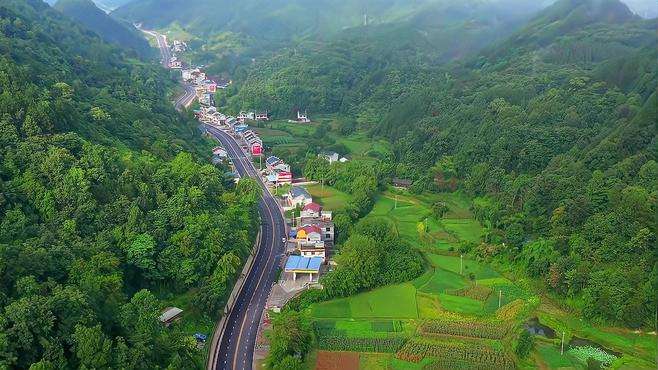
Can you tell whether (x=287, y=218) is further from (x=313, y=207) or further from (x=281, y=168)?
(x=281, y=168)

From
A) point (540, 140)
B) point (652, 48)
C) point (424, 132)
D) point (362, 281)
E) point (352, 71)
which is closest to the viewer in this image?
→ point (362, 281)

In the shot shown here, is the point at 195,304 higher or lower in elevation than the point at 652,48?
lower

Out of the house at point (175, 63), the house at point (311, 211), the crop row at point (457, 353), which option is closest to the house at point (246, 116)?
the house at point (311, 211)

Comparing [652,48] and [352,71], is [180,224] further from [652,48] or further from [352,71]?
[352,71]

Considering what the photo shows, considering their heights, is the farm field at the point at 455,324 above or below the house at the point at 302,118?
below

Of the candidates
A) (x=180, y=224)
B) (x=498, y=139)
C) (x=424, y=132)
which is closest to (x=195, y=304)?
(x=180, y=224)

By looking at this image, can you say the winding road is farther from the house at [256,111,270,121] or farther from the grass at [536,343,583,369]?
the house at [256,111,270,121]

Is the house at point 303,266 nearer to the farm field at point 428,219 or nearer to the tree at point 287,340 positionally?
the tree at point 287,340
